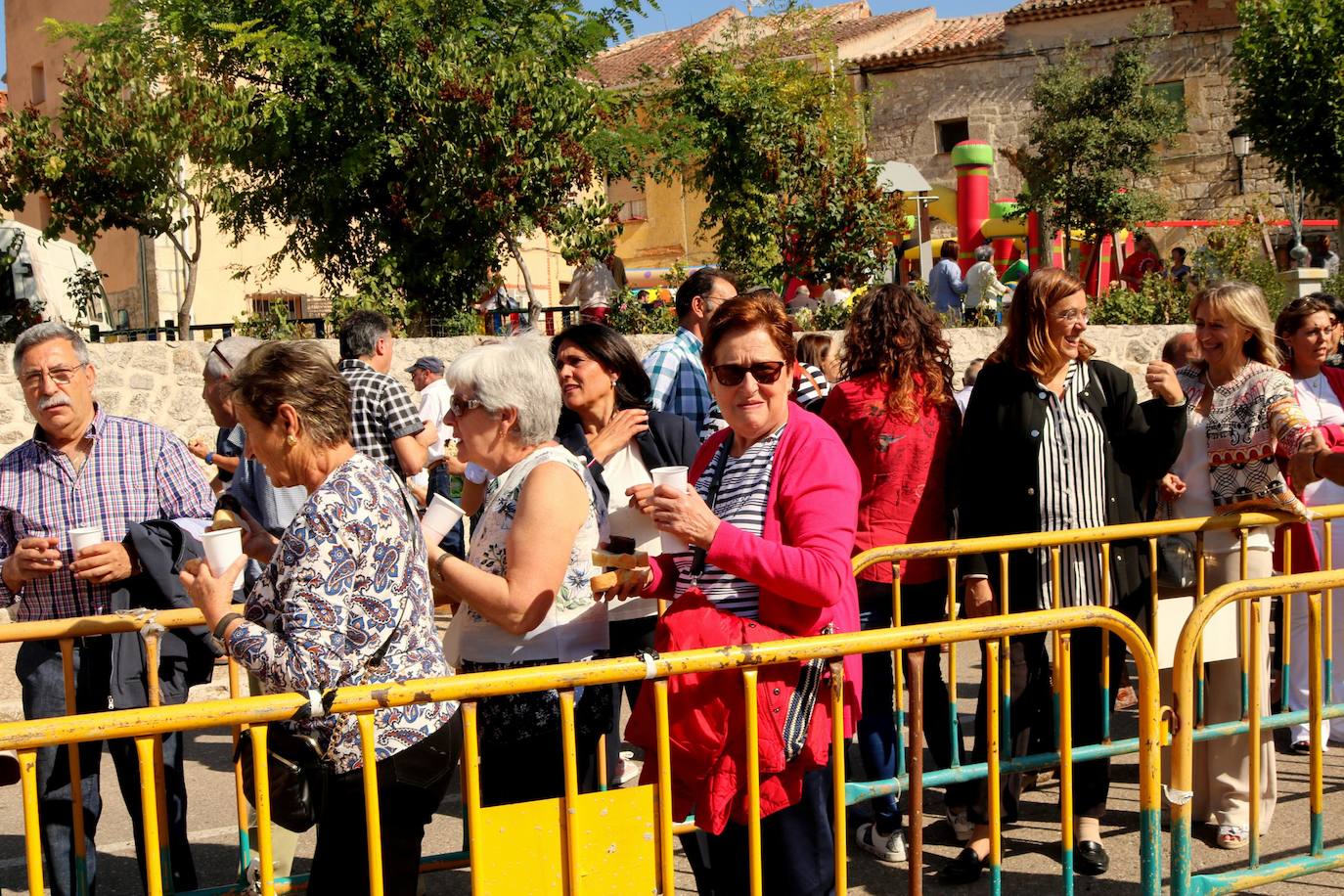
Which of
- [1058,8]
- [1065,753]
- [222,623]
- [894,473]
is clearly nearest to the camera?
[222,623]

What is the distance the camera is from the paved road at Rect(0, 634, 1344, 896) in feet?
14.0

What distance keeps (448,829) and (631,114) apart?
11.9 metres

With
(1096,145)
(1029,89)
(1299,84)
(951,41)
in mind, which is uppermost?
(951,41)

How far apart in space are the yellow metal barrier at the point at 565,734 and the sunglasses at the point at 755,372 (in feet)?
2.03

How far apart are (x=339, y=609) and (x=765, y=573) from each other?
87cm

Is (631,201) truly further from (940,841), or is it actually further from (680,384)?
(940,841)

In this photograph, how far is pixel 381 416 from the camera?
5.53m

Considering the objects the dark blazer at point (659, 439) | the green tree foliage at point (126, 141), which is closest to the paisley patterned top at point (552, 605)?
the dark blazer at point (659, 439)

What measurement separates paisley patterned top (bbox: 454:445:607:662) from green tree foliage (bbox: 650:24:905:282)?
12.4 meters

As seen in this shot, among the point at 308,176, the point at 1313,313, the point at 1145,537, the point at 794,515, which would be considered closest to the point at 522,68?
the point at 308,176

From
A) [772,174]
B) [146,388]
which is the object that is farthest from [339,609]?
[772,174]

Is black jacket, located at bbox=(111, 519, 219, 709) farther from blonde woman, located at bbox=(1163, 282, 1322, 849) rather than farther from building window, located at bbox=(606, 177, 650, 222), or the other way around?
building window, located at bbox=(606, 177, 650, 222)

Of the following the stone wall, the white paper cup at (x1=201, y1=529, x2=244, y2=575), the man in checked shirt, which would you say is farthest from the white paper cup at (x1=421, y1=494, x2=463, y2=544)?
the stone wall

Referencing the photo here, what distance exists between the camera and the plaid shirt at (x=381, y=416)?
5516 millimetres
